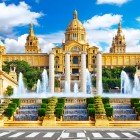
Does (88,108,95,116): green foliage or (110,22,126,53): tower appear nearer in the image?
(88,108,95,116): green foliage

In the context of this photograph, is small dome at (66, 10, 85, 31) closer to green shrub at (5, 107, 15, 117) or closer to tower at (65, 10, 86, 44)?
tower at (65, 10, 86, 44)

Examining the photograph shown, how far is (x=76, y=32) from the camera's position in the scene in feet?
518

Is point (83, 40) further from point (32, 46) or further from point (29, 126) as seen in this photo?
point (29, 126)

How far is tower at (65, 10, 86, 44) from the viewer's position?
158 m

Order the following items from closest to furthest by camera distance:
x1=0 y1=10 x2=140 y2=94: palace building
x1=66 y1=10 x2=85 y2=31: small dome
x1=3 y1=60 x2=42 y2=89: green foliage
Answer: x1=3 y1=60 x2=42 y2=89: green foliage, x1=0 y1=10 x2=140 y2=94: palace building, x1=66 y1=10 x2=85 y2=31: small dome

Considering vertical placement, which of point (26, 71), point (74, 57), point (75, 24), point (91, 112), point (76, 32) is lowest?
point (91, 112)

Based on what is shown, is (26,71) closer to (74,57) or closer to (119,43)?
(74,57)

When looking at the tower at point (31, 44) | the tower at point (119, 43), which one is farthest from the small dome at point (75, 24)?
the tower at point (119, 43)

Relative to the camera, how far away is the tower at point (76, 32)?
158m

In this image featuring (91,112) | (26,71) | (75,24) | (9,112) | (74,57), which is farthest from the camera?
(75,24)

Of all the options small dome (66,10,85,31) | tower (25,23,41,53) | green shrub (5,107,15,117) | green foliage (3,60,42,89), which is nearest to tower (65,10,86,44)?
small dome (66,10,85,31)

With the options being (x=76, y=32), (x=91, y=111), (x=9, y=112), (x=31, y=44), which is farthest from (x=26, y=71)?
(x=91, y=111)

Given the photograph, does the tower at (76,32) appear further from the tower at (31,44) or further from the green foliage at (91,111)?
the green foliage at (91,111)

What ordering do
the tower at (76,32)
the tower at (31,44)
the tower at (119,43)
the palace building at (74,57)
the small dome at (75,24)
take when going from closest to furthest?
the palace building at (74,57) → the tower at (76,32) → the small dome at (75,24) → the tower at (31,44) → the tower at (119,43)
